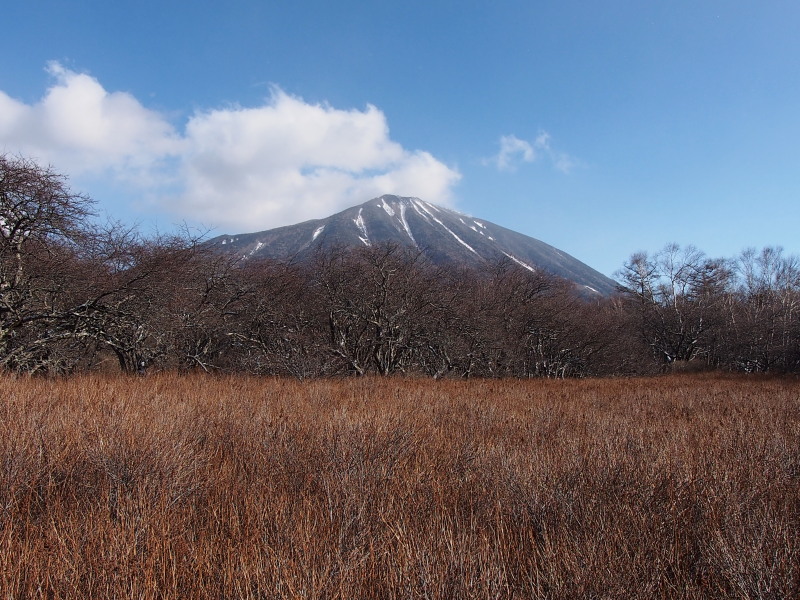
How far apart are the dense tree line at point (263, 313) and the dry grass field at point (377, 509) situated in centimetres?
477

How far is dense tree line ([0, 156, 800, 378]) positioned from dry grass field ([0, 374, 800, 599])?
477 cm

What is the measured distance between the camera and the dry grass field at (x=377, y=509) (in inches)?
62.4

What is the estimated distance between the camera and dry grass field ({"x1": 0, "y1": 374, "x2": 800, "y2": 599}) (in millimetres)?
1585

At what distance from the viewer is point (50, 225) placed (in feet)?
25.9

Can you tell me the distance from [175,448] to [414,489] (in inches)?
70.2

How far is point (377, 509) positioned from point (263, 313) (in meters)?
12.2

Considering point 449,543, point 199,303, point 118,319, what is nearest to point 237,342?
point 199,303

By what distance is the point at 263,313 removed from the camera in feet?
45.0

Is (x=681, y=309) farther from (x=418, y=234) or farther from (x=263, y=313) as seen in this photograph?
(x=418, y=234)

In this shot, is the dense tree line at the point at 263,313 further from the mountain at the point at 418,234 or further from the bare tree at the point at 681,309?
the mountain at the point at 418,234

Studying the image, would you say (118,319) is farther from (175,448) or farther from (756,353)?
(756,353)

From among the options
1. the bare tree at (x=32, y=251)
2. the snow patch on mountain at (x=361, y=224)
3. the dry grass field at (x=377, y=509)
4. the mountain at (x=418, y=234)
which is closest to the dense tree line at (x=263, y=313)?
the bare tree at (x=32, y=251)

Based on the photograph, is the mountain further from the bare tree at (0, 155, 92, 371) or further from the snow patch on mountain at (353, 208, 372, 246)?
the bare tree at (0, 155, 92, 371)

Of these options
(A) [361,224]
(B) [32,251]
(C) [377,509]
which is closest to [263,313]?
(B) [32,251]
